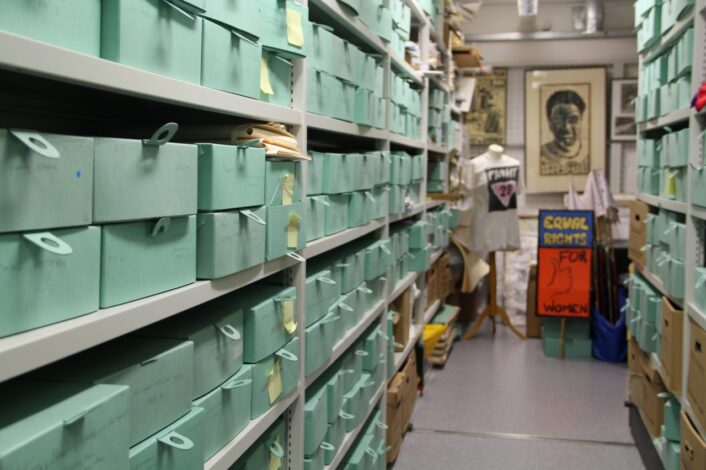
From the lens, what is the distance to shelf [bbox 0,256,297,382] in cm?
84

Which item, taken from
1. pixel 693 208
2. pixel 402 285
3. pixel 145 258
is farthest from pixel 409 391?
pixel 145 258

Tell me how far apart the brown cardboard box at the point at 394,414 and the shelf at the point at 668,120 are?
179 centimetres

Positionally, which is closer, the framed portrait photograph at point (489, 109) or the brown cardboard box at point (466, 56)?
the brown cardboard box at point (466, 56)

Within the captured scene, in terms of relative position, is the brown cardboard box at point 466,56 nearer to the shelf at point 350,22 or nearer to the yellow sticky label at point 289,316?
the shelf at point 350,22

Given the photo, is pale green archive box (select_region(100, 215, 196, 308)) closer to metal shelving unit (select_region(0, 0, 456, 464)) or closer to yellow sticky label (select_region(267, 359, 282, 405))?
metal shelving unit (select_region(0, 0, 456, 464))

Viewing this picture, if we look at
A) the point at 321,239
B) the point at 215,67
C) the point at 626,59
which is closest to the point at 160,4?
the point at 215,67

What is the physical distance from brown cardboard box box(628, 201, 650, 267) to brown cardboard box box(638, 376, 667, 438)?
66 cm

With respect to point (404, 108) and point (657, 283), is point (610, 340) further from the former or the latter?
point (404, 108)

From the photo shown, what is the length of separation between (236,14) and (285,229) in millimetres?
549

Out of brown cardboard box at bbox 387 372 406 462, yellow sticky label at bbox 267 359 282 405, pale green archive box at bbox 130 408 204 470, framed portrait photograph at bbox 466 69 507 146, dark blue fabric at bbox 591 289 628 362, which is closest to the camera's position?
pale green archive box at bbox 130 408 204 470

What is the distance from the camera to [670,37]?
123 inches

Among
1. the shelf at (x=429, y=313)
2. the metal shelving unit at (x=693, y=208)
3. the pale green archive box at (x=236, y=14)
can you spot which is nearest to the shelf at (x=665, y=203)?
the metal shelving unit at (x=693, y=208)

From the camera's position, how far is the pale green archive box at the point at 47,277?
2.85ft

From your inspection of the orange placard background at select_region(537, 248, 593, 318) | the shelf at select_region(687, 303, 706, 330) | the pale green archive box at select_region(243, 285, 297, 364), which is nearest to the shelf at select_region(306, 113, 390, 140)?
the pale green archive box at select_region(243, 285, 297, 364)
